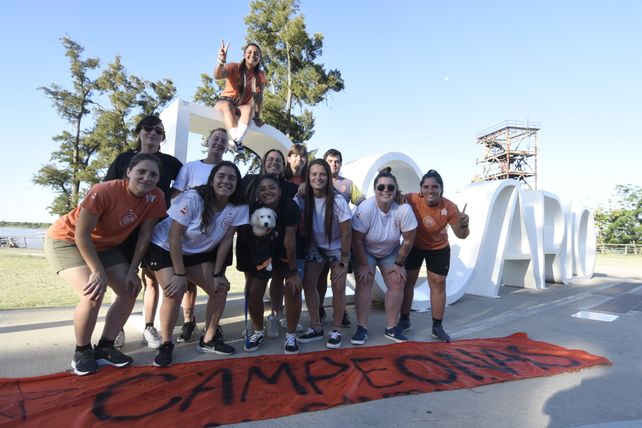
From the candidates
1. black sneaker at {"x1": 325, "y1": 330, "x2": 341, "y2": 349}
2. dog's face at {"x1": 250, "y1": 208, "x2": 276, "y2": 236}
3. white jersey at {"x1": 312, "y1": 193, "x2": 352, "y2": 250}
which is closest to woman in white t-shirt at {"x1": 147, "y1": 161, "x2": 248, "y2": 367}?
dog's face at {"x1": 250, "y1": 208, "x2": 276, "y2": 236}

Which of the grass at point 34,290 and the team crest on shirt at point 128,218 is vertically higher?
the team crest on shirt at point 128,218

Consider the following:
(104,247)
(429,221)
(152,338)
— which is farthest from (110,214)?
(429,221)

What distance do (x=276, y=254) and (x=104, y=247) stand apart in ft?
4.77

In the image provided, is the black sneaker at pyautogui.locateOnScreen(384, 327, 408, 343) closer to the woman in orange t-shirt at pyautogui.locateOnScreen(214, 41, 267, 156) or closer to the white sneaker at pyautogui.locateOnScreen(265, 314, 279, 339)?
the white sneaker at pyautogui.locateOnScreen(265, 314, 279, 339)

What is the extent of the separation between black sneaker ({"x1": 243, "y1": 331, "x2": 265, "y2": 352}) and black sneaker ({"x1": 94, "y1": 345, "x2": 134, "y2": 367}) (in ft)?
3.16

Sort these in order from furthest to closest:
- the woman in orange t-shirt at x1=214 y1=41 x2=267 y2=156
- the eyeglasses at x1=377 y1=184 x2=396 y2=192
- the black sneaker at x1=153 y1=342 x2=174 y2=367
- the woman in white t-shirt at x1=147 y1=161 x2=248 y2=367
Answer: the woman in orange t-shirt at x1=214 y1=41 x2=267 y2=156
the eyeglasses at x1=377 y1=184 x2=396 y2=192
the woman in white t-shirt at x1=147 y1=161 x2=248 y2=367
the black sneaker at x1=153 y1=342 x2=174 y2=367

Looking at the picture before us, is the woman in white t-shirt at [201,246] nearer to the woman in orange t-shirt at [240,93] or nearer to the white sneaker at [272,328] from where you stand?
the white sneaker at [272,328]

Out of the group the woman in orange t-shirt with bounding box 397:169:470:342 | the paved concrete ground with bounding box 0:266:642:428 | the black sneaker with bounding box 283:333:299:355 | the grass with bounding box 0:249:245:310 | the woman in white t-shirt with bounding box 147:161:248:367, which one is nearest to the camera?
the paved concrete ground with bounding box 0:266:642:428

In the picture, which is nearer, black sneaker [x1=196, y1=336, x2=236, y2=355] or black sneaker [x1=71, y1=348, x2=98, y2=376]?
black sneaker [x1=71, y1=348, x2=98, y2=376]

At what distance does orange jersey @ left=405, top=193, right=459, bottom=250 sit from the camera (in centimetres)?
407

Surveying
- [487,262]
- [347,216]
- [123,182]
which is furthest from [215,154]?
[487,262]

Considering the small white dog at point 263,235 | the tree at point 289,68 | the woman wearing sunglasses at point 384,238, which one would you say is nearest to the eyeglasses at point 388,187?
the woman wearing sunglasses at point 384,238

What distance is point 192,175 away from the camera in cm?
382

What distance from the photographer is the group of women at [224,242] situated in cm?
290
